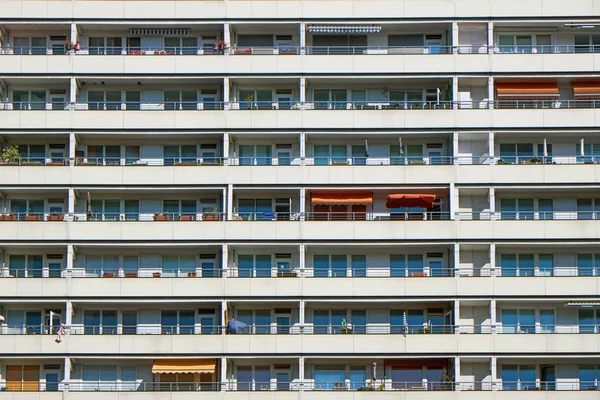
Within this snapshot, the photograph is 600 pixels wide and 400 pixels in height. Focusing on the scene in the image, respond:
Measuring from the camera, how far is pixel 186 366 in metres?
75.6

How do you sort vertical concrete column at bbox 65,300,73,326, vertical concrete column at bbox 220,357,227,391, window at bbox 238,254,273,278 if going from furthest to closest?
window at bbox 238,254,273,278 < vertical concrete column at bbox 65,300,73,326 < vertical concrete column at bbox 220,357,227,391

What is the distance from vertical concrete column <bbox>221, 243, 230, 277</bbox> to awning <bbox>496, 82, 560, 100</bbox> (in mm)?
17207

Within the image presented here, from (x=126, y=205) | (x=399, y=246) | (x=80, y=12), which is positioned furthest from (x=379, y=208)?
(x=80, y=12)

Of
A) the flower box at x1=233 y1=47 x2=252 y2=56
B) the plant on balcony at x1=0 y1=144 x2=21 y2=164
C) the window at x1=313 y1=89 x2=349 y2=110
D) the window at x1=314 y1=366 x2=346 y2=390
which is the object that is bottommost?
the window at x1=314 y1=366 x2=346 y2=390

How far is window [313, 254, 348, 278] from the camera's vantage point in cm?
7850

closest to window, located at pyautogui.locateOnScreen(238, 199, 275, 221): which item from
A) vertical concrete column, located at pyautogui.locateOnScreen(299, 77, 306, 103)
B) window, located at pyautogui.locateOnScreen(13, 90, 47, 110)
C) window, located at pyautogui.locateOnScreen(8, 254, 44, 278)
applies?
vertical concrete column, located at pyautogui.locateOnScreen(299, 77, 306, 103)

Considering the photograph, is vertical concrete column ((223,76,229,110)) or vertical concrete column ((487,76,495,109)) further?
vertical concrete column ((487,76,495,109))

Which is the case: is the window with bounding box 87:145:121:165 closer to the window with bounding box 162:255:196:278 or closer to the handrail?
the handrail

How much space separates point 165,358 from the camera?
75.7 m

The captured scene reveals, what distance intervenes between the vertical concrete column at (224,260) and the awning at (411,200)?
29.7 ft

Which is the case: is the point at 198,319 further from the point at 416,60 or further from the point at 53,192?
the point at 416,60

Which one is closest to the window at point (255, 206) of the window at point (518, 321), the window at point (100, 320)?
the window at point (100, 320)

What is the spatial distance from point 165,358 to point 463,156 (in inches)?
761

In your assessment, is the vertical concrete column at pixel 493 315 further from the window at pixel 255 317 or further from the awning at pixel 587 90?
the awning at pixel 587 90
